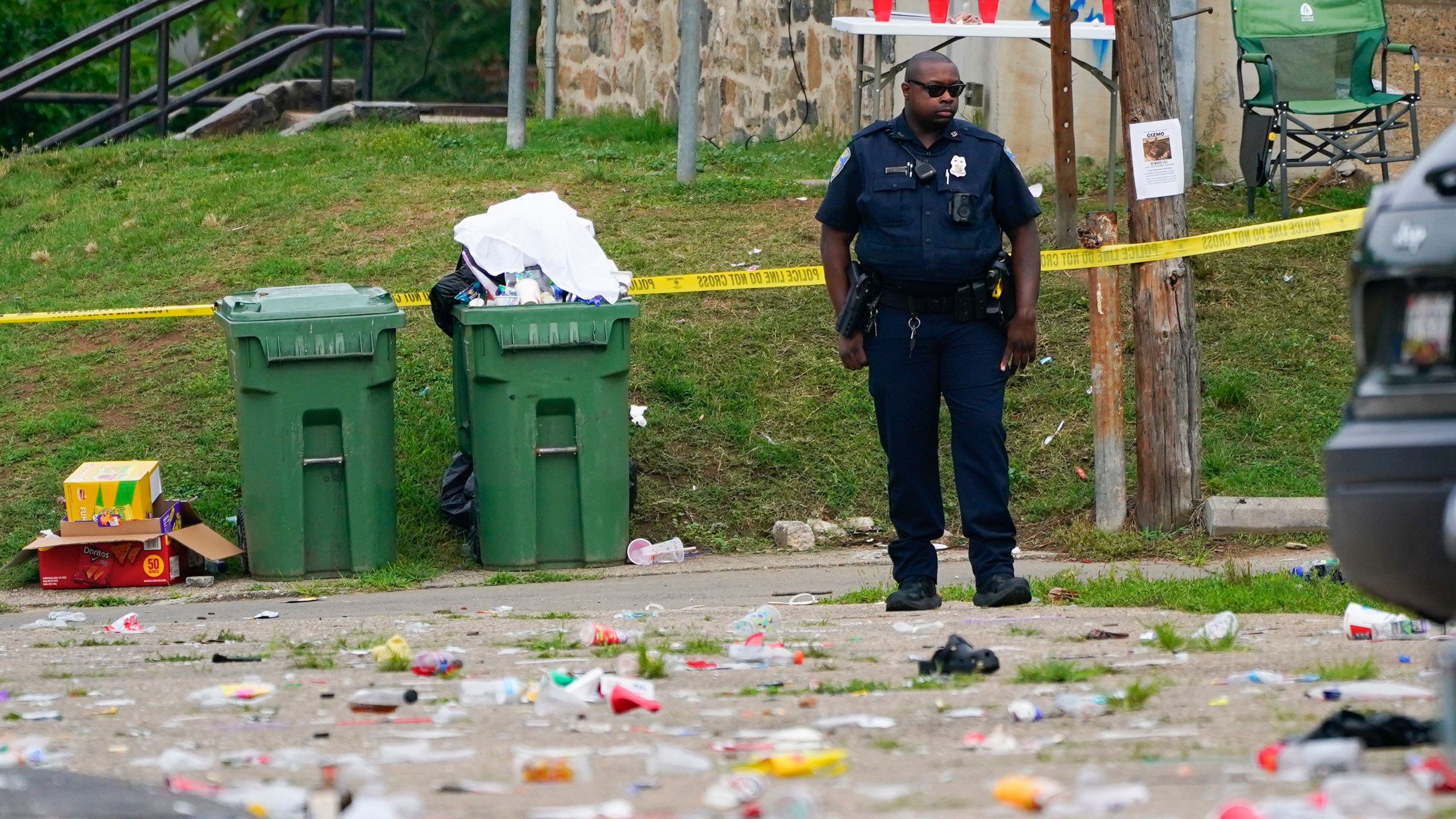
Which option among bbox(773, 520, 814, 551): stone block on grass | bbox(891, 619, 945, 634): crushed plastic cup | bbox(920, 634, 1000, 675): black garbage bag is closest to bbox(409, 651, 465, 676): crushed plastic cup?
bbox(920, 634, 1000, 675): black garbage bag

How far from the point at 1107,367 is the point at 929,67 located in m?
2.55

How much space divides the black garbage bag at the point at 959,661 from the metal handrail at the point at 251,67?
43.4ft

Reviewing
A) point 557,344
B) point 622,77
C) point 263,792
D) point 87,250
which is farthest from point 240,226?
point 263,792

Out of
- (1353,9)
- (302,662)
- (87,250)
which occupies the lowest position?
(302,662)

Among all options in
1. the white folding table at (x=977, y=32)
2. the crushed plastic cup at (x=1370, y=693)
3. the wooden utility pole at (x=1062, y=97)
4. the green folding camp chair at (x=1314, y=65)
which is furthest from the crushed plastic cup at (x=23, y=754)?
the green folding camp chair at (x=1314, y=65)

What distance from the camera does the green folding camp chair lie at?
1119cm

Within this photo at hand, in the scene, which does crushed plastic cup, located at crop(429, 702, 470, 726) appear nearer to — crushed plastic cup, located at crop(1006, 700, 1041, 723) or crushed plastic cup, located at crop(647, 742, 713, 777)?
crushed plastic cup, located at crop(647, 742, 713, 777)

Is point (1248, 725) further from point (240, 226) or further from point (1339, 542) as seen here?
point (240, 226)

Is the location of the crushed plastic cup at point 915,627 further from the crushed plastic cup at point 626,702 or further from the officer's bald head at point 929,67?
the officer's bald head at point 929,67

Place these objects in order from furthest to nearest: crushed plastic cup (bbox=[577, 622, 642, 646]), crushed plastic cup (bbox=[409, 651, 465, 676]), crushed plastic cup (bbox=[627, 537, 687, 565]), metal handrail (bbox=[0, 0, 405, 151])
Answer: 1. metal handrail (bbox=[0, 0, 405, 151])
2. crushed plastic cup (bbox=[627, 537, 687, 565])
3. crushed plastic cup (bbox=[577, 622, 642, 646])
4. crushed plastic cup (bbox=[409, 651, 465, 676])

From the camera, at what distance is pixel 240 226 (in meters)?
12.1

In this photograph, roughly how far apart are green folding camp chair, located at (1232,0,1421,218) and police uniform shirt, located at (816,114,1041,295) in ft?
18.4

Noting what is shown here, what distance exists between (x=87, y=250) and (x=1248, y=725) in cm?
989

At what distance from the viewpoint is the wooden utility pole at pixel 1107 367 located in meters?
8.08
